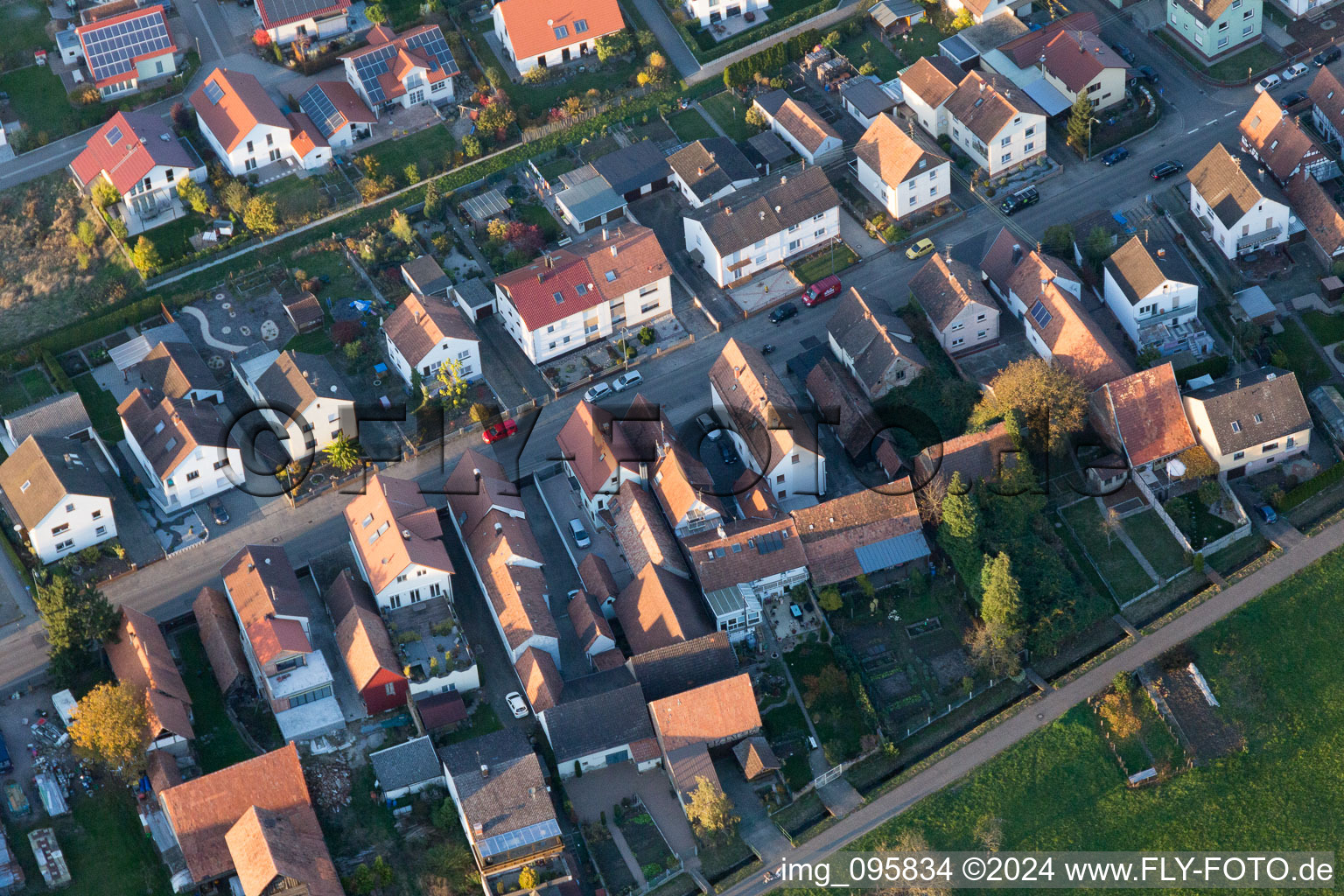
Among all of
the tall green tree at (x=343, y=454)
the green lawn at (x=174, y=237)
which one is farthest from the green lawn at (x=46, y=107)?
the tall green tree at (x=343, y=454)

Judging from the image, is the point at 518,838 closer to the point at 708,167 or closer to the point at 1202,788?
the point at 1202,788

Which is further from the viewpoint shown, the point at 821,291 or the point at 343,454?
the point at 821,291

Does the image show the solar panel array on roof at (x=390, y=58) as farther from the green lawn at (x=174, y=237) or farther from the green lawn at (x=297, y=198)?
the green lawn at (x=174, y=237)

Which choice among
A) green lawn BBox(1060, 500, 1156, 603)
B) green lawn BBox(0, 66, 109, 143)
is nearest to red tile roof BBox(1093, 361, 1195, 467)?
green lawn BBox(1060, 500, 1156, 603)

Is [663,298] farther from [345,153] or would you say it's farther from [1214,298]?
[1214,298]

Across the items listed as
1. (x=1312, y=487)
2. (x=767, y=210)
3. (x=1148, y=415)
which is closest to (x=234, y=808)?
(x=767, y=210)

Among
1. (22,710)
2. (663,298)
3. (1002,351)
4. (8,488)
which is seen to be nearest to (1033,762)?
(1002,351)
